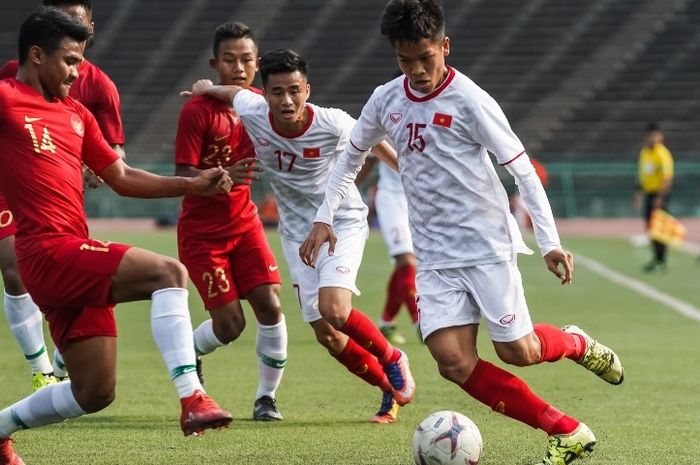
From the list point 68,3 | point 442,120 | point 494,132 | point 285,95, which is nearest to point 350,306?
point 285,95

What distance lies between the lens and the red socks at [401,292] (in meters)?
11.9

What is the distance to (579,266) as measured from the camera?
20.7 metres

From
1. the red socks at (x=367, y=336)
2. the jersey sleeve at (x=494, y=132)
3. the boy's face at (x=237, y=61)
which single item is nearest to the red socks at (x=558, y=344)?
the jersey sleeve at (x=494, y=132)

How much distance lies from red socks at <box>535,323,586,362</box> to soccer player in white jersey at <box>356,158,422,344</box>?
5.32 metres

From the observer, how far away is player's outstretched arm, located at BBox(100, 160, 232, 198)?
6039mm

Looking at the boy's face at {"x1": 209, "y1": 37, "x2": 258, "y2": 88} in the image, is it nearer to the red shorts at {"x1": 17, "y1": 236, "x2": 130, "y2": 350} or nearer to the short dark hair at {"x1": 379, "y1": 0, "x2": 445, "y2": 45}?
the short dark hair at {"x1": 379, "y1": 0, "x2": 445, "y2": 45}

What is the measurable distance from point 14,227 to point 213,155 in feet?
4.02

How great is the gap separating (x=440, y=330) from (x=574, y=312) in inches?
333

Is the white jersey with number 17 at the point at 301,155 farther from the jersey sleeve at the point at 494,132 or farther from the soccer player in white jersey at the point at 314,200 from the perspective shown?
the jersey sleeve at the point at 494,132

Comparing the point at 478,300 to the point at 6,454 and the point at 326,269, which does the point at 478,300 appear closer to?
the point at 326,269

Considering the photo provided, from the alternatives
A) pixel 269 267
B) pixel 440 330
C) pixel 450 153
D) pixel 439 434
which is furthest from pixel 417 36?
pixel 269 267

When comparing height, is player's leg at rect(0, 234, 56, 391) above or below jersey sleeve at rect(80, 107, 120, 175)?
below

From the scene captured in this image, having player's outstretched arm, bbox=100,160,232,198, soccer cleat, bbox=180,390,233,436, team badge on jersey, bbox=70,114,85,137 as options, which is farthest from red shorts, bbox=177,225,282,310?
soccer cleat, bbox=180,390,233,436

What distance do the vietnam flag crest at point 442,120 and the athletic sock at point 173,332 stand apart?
4.71ft
